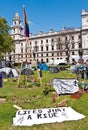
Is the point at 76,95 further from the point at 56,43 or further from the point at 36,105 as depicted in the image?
the point at 56,43

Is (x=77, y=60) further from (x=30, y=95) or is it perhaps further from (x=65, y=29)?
(x=65, y=29)

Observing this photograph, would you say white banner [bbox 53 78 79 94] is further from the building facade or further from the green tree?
the building facade

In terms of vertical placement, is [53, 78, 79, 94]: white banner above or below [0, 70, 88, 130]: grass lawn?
above

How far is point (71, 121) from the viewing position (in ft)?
45.0

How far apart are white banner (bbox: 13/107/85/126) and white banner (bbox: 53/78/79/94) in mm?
4957

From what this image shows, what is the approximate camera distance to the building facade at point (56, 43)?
113 meters

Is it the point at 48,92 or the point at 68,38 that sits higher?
the point at 68,38

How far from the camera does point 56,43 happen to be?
4855 inches

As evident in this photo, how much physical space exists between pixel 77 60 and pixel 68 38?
6847 centimetres

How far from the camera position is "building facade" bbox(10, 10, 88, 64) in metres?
113

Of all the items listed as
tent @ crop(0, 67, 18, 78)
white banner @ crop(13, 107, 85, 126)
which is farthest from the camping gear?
tent @ crop(0, 67, 18, 78)

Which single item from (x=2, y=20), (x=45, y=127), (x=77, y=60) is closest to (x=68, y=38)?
(x=2, y=20)

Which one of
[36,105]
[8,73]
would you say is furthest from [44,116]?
[8,73]

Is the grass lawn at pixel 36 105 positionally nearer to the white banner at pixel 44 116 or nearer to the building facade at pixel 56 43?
the white banner at pixel 44 116
